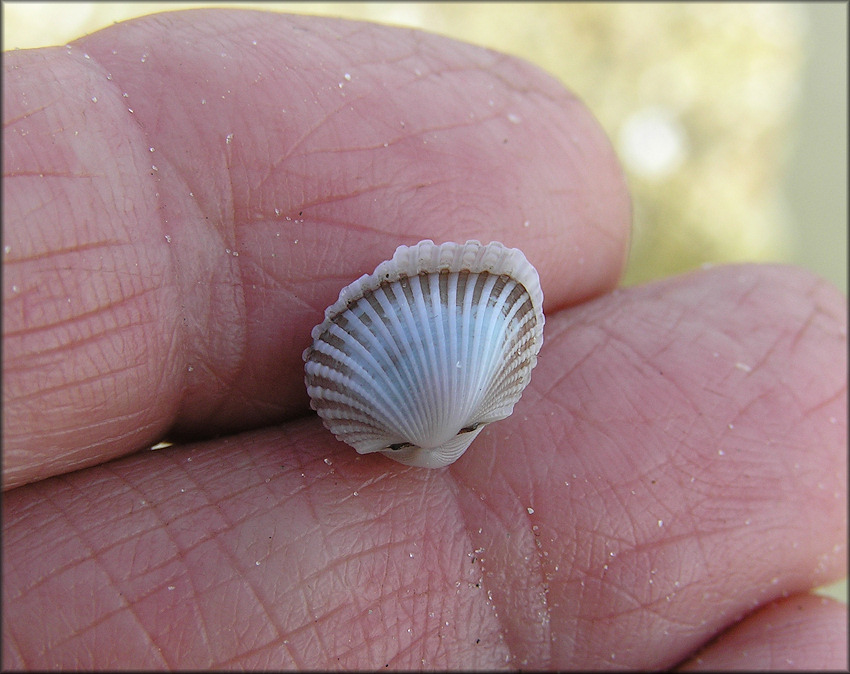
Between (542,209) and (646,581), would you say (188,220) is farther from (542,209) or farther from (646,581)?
(646,581)

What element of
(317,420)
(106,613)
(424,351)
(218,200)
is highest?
(218,200)

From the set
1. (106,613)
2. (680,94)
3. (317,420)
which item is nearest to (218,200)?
(317,420)

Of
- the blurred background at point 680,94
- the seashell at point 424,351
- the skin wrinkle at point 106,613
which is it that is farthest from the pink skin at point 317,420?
the blurred background at point 680,94

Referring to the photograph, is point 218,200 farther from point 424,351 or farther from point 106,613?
point 106,613

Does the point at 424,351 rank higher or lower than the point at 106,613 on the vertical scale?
higher

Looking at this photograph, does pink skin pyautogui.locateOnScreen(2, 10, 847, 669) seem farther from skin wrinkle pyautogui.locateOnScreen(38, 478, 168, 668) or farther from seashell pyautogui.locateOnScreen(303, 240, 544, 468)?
seashell pyautogui.locateOnScreen(303, 240, 544, 468)

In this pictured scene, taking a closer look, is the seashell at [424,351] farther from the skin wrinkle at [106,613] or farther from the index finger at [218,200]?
the skin wrinkle at [106,613]

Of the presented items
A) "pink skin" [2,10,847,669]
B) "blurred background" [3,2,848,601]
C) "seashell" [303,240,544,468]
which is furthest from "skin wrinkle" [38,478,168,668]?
"blurred background" [3,2,848,601]
